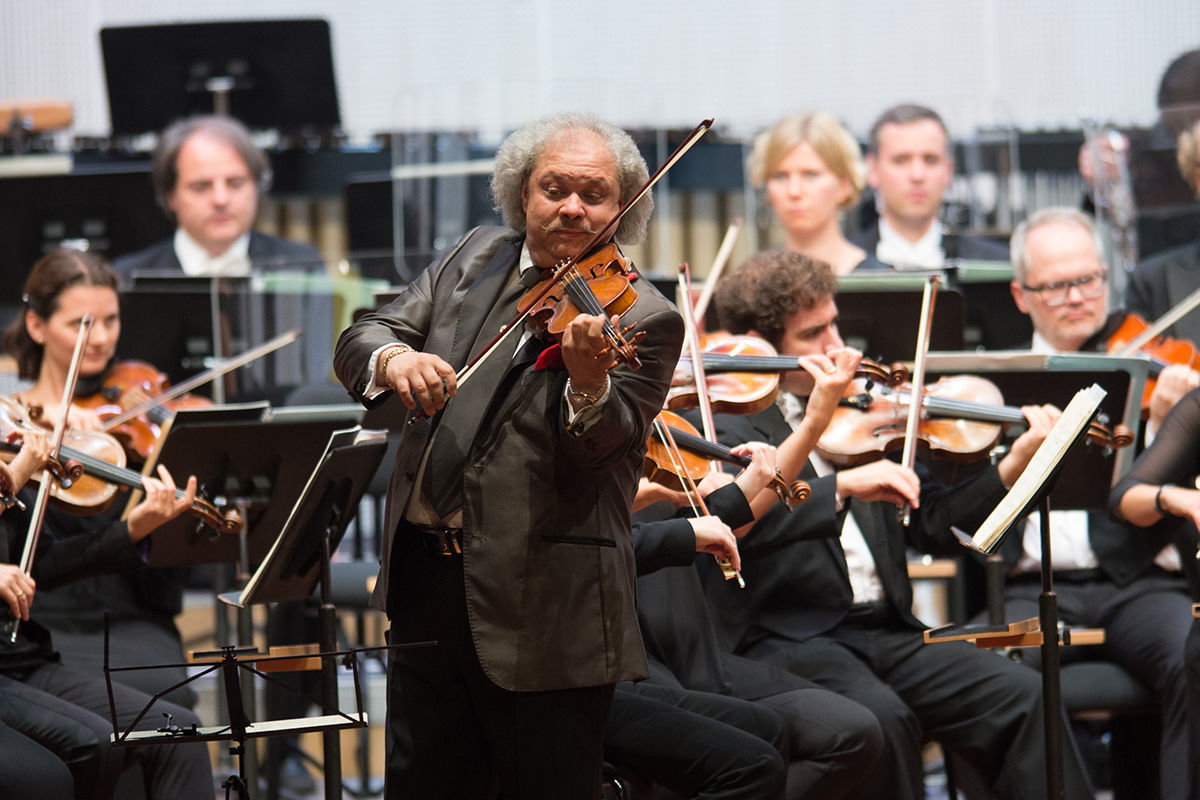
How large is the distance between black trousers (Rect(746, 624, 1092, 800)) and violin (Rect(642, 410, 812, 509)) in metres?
0.42

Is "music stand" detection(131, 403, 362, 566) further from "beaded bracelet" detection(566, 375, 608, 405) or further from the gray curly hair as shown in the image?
"beaded bracelet" detection(566, 375, 608, 405)

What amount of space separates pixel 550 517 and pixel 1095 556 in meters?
1.94

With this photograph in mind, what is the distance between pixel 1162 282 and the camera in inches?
163

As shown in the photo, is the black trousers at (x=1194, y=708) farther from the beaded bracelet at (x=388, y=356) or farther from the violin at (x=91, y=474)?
the violin at (x=91, y=474)

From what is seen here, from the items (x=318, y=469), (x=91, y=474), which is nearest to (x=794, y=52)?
(x=91, y=474)

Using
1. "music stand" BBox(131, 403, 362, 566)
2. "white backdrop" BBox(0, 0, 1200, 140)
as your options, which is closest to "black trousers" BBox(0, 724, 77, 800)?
"music stand" BBox(131, 403, 362, 566)

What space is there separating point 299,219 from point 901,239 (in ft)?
8.12

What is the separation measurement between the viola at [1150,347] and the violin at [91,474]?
6.70 feet

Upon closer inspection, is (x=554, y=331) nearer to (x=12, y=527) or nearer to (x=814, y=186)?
(x=12, y=527)

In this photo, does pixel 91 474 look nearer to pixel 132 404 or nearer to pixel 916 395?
pixel 132 404

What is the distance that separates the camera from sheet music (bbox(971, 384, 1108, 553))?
2.50m

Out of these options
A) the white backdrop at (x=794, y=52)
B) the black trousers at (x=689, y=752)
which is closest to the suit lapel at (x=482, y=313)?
the black trousers at (x=689, y=752)

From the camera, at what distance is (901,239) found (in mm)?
4512

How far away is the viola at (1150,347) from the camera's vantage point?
3545mm
